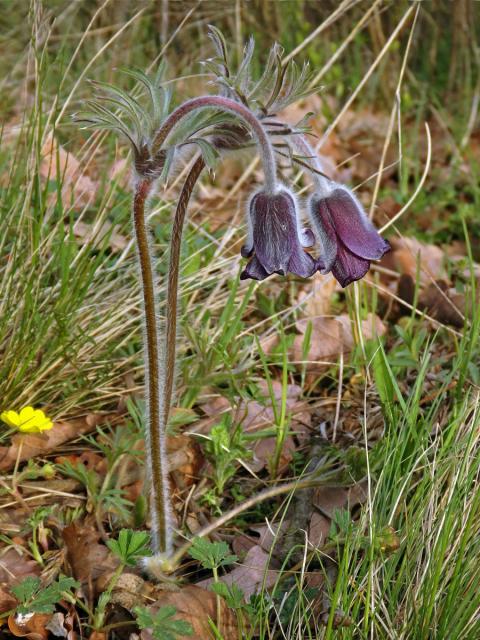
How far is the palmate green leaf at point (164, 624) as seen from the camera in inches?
50.2

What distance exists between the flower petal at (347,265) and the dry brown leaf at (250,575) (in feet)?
1.84

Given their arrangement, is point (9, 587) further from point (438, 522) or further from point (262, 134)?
point (262, 134)

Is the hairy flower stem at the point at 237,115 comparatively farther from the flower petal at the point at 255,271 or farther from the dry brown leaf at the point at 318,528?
the dry brown leaf at the point at 318,528

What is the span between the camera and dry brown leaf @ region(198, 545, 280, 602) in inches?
58.6

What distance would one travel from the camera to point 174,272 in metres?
1.38

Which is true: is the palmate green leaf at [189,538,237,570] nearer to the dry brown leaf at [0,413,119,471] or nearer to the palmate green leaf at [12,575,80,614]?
the palmate green leaf at [12,575,80,614]

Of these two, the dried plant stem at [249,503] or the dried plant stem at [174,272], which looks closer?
the dried plant stem at [174,272]

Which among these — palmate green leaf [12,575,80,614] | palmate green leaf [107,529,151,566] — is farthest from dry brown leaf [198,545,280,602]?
palmate green leaf [12,575,80,614]

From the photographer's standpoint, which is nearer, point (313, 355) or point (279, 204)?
point (279, 204)

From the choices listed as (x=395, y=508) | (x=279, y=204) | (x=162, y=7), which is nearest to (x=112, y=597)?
(x=395, y=508)

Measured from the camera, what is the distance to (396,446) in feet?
4.72

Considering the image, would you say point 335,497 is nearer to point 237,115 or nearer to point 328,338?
point 328,338

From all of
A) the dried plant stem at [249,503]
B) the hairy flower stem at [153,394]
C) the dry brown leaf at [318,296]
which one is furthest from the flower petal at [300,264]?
the dry brown leaf at [318,296]

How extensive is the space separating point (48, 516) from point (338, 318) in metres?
0.94
